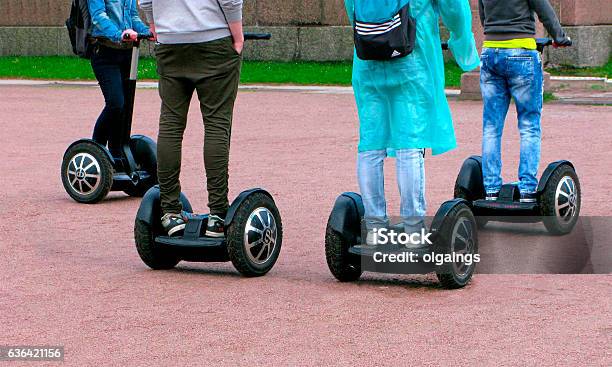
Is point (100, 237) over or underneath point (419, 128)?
underneath

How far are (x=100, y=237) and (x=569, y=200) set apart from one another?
9.44 feet

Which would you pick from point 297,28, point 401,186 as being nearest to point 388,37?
point 401,186

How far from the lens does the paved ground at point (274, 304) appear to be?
5.00 m

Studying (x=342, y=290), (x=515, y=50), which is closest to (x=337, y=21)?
(x=515, y=50)

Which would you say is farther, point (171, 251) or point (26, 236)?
point (26, 236)

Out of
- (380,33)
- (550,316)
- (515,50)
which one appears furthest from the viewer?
(515,50)

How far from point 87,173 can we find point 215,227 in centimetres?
291

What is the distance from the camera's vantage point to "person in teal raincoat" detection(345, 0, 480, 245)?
604 centimetres

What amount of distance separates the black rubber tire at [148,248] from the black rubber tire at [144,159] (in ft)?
8.89

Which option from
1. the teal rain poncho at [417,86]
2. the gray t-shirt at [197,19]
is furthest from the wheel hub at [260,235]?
the gray t-shirt at [197,19]

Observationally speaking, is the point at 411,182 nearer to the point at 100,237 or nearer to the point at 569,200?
the point at 569,200

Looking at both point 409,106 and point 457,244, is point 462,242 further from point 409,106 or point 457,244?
point 409,106

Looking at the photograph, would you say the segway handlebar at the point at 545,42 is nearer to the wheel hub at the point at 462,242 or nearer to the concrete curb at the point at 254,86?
the wheel hub at the point at 462,242

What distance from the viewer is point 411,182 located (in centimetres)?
611
